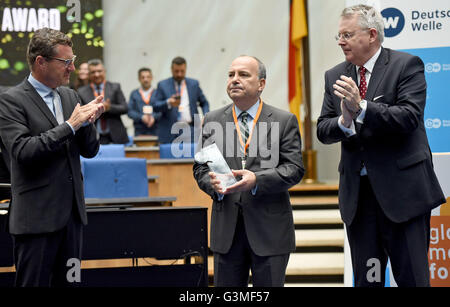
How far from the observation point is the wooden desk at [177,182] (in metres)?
5.86

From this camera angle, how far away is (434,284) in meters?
3.75

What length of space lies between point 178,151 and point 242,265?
334cm

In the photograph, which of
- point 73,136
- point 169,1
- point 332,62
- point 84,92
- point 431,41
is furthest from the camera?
point 169,1

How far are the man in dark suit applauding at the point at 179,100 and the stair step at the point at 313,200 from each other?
1.61 m

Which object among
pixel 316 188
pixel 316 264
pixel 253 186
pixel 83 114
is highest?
pixel 83 114

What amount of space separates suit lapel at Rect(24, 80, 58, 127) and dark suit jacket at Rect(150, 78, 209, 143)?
4.91m

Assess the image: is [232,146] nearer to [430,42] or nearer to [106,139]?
[430,42]

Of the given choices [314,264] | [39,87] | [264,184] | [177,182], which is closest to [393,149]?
[264,184]

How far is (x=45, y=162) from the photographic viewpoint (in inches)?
108

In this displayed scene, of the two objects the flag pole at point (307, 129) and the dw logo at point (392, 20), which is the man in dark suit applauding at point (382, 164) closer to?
the dw logo at point (392, 20)

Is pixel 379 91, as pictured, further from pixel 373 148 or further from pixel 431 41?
pixel 431 41

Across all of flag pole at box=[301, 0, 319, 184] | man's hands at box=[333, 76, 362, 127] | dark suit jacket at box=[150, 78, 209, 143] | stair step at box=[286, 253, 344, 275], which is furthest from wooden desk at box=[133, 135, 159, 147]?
man's hands at box=[333, 76, 362, 127]

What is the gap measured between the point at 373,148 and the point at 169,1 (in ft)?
28.8
